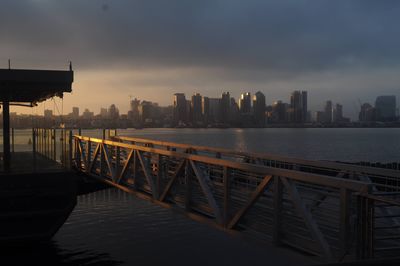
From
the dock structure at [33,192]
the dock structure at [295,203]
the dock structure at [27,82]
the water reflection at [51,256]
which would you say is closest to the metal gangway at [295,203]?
the dock structure at [295,203]

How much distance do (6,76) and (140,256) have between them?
7.97m

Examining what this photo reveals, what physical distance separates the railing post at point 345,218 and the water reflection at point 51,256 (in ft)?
36.8

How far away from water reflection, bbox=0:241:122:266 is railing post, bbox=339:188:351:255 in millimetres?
11202

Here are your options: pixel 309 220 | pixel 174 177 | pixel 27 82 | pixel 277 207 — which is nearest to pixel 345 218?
pixel 309 220

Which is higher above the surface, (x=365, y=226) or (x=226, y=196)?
(x=365, y=226)

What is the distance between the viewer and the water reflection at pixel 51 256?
14.6 m

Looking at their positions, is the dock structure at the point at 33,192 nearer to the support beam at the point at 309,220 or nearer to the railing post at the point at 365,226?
the support beam at the point at 309,220

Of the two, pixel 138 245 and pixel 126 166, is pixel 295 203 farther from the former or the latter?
pixel 138 245

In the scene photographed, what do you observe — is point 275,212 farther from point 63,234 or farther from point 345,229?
point 63,234

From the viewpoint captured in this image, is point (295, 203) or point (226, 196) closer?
point (295, 203)

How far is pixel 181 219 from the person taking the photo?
21.8 meters

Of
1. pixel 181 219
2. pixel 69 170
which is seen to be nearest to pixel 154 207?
pixel 181 219

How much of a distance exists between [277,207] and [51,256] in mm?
11221

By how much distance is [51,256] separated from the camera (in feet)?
51.5
